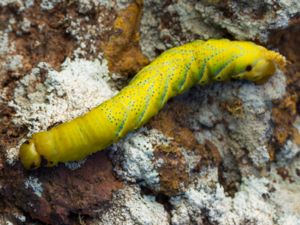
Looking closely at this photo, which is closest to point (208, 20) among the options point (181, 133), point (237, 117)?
point (237, 117)

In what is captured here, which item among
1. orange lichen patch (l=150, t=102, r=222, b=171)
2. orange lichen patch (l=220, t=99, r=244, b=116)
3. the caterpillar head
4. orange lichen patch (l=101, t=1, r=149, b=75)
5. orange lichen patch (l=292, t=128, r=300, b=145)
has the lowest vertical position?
orange lichen patch (l=150, t=102, r=222, b=171)

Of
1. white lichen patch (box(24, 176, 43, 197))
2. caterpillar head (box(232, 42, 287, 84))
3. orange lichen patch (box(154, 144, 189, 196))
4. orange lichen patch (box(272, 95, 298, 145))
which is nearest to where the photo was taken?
white lichen patch (box(24, 176, 43, 197))

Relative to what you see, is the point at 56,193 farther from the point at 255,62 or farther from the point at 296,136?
the point at 296,136

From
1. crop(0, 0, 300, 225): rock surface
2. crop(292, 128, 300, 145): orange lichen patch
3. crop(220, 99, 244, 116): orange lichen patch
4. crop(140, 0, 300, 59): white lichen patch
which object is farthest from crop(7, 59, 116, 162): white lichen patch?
crop(292, 128, 300, 145): orange lichen patch

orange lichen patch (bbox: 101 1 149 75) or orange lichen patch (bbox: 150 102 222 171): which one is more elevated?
orange lichen patch (bbox: 101 1 149 75)

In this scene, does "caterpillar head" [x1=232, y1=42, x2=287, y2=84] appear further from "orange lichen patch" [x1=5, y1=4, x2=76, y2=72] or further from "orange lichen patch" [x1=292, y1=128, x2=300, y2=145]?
"orange lichen patch" [x1=5, y1=4, x2=76, y2=72]

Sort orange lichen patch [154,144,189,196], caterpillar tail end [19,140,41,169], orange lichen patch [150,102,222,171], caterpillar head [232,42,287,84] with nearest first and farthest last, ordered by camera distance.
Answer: caterpillar tail end [19,140,41,169], orange lichen patch [154,144,189,196], orange lichen patch [150,102,222,171], caterpillar head [232,42,287,84]
